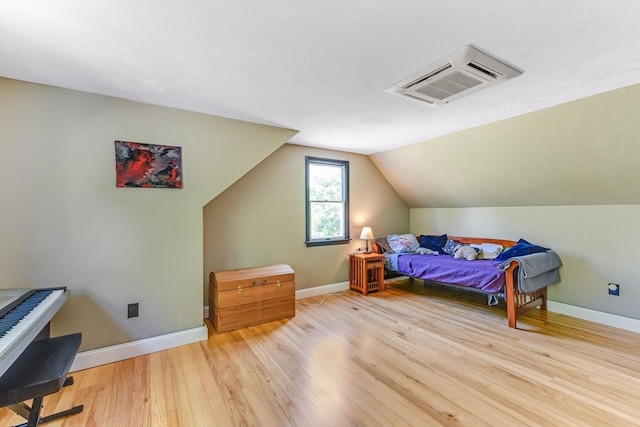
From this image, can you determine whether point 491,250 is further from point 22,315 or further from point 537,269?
point 22,315

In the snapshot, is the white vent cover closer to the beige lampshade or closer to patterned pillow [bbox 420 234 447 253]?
the beige lampshade

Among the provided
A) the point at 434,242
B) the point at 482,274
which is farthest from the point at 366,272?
A: the point at 482,274

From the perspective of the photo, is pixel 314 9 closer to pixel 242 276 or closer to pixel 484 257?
pixel 242 276

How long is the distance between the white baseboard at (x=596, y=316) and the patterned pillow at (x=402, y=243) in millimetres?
1881

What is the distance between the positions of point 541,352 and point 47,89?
15.6ft

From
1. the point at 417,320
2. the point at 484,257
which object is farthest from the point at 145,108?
the point at 484,257

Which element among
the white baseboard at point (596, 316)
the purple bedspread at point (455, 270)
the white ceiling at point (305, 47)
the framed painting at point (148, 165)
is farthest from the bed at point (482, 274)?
the framed painting at point (148, 165)

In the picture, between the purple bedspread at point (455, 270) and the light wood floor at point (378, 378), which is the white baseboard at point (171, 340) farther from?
the purple bedspread at point (455, 270)

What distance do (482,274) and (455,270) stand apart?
36 cm

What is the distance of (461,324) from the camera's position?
3131mm

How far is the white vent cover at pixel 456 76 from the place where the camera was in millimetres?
1824

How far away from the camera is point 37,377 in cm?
142

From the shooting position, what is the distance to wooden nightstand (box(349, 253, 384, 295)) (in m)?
4.27

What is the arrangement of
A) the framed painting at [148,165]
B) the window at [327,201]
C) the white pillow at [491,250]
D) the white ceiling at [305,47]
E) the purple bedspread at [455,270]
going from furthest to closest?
the window at [327,201], the white pillow at [491,250], the purple bedspread at [455,270], the framed painting at [148,165], the white ceiling at [305,47]
